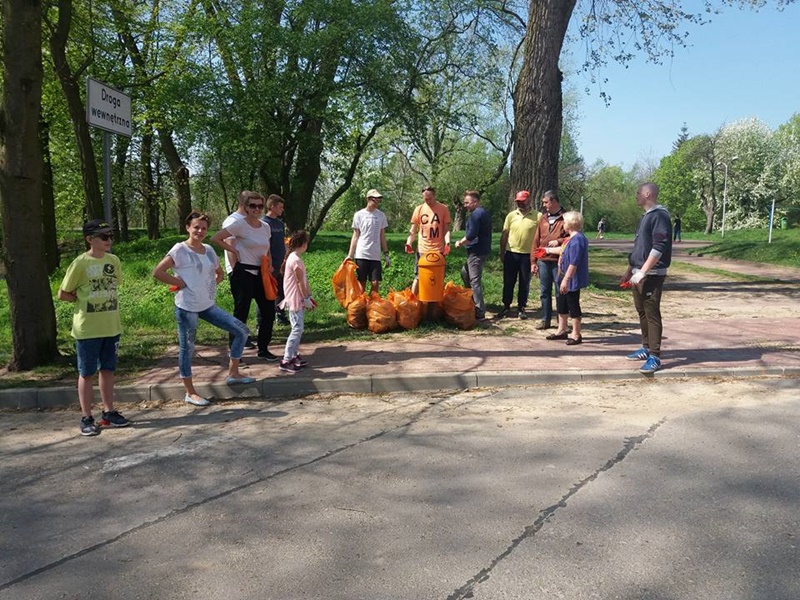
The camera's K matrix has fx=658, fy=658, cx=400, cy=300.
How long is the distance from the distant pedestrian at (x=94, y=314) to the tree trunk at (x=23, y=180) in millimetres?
2188

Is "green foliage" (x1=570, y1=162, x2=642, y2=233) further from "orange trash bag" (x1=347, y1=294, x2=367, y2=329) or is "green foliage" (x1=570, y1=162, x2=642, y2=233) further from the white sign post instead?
the white sign post

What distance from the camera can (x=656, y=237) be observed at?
686 centimetres

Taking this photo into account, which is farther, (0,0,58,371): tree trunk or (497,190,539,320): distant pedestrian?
(497,190,539,320): distant pedestrian

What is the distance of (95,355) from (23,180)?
2.82 meters

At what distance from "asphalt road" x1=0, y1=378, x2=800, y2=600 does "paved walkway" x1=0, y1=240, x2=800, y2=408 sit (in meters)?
0.70

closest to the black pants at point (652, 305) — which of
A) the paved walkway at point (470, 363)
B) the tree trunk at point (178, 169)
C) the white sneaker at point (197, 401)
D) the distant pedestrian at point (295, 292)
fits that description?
the paved walkway at point (470, 363)

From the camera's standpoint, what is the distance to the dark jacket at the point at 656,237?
6836mm

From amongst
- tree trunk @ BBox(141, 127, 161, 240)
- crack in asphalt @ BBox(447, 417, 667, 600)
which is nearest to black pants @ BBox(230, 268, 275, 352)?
crack in asphalt @ BBox(447, 417, 667, 600)

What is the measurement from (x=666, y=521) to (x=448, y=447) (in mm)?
1714

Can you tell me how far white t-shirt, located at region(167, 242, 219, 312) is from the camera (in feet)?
20.2

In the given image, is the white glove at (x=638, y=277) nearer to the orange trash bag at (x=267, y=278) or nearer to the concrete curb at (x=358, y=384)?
the concrete curb at (x=358, y=384)

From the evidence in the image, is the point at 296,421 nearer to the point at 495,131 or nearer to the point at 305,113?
the point at 305,113

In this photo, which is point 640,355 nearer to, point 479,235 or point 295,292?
point 479,235

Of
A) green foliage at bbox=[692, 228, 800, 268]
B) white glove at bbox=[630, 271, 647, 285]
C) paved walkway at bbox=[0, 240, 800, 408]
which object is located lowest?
paved walkway at bbox=[0, 240, 800, 408]
